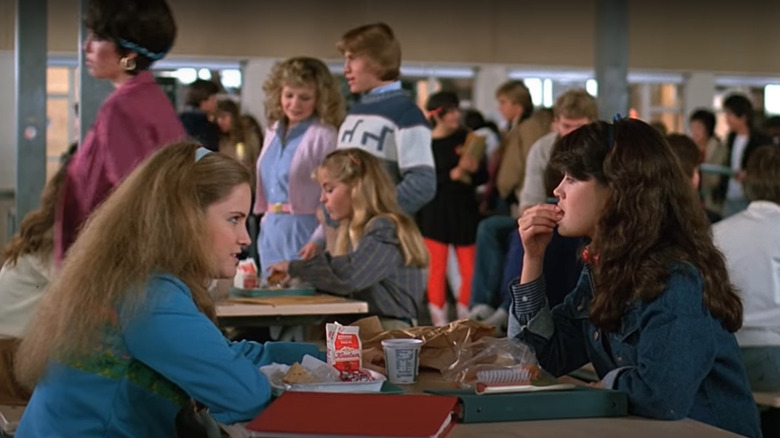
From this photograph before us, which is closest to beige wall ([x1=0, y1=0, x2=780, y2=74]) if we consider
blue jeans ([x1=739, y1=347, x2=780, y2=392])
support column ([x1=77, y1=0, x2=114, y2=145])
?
support column ([x1=77, y1=0, x2=114, y2=145])

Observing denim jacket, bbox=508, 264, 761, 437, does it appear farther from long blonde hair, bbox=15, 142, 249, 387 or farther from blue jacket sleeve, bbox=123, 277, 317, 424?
long blonde hair, bbox=15, 142, 249, 387

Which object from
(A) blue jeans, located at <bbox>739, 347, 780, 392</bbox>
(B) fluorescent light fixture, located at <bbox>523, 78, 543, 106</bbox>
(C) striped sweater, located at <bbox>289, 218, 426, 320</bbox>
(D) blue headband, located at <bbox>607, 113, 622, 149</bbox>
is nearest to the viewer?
(D) blue headband, located at <bbox>607, 113, 622, 149</bbox>

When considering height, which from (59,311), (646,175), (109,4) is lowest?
(59,311)

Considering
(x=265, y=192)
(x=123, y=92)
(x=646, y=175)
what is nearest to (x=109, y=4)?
→ (x=123, y=92)

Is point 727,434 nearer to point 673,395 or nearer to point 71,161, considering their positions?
A: point 673,395

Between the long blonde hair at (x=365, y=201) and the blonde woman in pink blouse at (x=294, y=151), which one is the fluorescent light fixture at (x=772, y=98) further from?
the long blonde hair at (x=365, y=201)

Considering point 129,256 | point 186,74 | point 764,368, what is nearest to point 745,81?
point 186,74

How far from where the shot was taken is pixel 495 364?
2.93m

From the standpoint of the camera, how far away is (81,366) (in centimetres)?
252

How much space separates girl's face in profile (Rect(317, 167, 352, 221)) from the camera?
17.5 ft

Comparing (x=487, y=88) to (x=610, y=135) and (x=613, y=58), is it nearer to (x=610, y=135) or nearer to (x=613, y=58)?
(x=613, y=58)

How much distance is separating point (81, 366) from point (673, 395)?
3.70 ft

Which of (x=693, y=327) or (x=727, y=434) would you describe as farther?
(x=693, y=327)

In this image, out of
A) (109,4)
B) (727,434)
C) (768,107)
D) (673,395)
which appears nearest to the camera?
(727,434)
